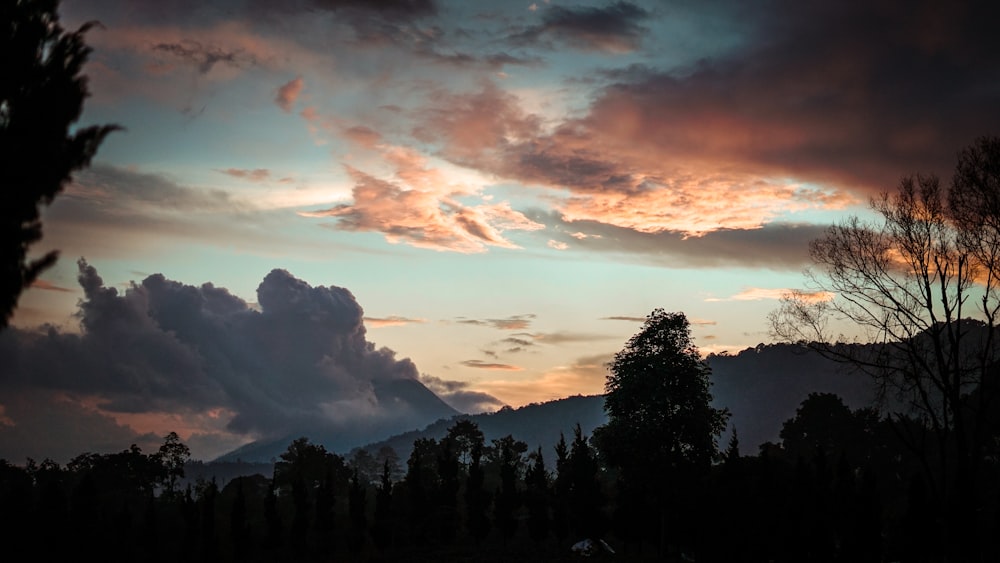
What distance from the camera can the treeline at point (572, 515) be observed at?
47438 mm

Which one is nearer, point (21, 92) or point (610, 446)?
point (21, 92)

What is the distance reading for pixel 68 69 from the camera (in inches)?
510

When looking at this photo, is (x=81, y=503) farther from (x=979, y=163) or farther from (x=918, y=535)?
(x=979, y=163)

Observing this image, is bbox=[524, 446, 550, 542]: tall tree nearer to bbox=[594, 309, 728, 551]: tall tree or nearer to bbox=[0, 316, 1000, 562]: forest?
bbox=[0, 316, 1000, 562]: forest

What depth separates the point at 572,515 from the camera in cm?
6756

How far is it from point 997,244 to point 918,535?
2618 centimetres

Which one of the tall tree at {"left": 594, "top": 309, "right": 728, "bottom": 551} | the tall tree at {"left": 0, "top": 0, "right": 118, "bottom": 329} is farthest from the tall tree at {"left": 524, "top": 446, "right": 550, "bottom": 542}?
the tall tree at {"left": 0, "top": 0, "right": 118, "bottom": 329}

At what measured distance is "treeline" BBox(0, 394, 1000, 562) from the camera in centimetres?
4744

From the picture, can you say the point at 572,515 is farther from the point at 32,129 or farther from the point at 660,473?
the point at 32,129

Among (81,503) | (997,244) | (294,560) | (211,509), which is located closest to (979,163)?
(997,244)

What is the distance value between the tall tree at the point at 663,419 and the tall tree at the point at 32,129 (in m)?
43.9

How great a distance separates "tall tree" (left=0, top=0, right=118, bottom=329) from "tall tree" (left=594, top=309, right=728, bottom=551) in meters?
43.9

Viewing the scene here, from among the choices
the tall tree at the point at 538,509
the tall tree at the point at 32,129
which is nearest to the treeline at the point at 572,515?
the tall tree at the point at 538,509

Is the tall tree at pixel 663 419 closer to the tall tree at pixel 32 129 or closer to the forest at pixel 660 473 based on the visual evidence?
the forest at pixel 660 473
